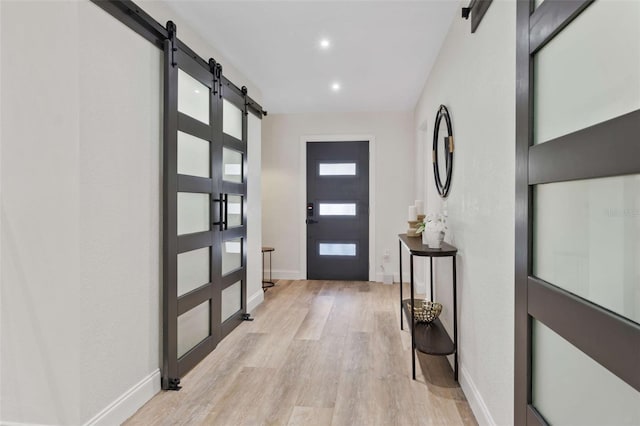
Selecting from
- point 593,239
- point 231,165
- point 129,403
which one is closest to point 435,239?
point 593,239

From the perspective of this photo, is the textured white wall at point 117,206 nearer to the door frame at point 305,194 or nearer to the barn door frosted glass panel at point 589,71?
the barn door frosted glass panel at point 589,71

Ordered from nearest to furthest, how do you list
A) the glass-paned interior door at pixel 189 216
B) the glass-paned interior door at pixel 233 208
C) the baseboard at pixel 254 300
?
1. the glass-paned interior door at pixel 189 216
2. the glass-paned interior door at pixel 233 208
3. the baseboard at pixel 254 300

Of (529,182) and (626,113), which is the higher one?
(626,113)

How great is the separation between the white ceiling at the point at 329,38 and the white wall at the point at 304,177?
1000mm

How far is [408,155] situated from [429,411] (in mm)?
4046

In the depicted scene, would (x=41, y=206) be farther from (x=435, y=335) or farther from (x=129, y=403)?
(x=435, y=335)

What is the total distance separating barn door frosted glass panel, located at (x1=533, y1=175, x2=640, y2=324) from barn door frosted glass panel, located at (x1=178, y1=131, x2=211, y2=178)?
2162mm

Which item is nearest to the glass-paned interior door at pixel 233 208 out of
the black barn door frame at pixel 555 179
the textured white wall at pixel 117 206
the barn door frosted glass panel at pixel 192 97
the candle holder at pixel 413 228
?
the barn door frosted glass panel at pixel 192 97

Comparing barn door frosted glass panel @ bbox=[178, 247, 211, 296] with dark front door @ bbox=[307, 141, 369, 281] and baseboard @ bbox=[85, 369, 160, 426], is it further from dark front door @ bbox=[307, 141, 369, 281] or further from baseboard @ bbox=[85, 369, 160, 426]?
dark front door @ bbox=[307, 141, 369, 281]

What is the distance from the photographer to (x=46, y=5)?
1.74m

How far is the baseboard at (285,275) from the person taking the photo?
5844 mm

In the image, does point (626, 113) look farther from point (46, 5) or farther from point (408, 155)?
point (408, 155)

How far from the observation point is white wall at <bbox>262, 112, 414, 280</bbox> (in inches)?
221

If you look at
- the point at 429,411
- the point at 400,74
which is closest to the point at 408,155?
the point at 400,74
